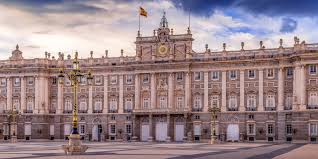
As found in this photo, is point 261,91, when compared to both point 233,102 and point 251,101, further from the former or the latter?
point 233,102

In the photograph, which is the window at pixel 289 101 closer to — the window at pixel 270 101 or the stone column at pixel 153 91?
the window at pixel 270 101

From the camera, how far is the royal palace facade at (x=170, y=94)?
8888cm

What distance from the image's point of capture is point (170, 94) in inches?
3804

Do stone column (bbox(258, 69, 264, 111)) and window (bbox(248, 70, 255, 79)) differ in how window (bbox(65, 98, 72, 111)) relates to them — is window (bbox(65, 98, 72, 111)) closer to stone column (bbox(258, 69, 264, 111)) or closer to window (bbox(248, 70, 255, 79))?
window (bbox(248, 70, 255, 79))

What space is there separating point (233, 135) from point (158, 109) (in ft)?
43.0

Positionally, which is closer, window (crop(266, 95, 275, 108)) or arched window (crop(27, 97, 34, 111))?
window (crop(266, 95, 275, 108))

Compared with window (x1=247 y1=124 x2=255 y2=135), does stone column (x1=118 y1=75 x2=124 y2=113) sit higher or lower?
higher

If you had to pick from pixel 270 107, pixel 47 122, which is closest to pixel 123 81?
pixel 47 122

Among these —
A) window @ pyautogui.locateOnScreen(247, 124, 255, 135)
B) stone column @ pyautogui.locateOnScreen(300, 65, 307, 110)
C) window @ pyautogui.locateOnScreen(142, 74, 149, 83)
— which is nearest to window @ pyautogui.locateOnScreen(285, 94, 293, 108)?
stone column @ pyautogui.locateOnScreen(300, 65, 307, 110)

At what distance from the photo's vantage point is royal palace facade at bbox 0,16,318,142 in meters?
88.9

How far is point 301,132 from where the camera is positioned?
8631 cm

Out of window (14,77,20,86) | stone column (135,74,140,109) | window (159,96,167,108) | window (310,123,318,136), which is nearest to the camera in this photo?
window (310,123,318,136)

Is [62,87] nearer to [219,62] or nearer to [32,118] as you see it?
[32,118]

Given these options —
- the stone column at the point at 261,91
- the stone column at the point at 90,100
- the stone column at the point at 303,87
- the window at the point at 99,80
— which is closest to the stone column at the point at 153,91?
the window at the point at 99,80
